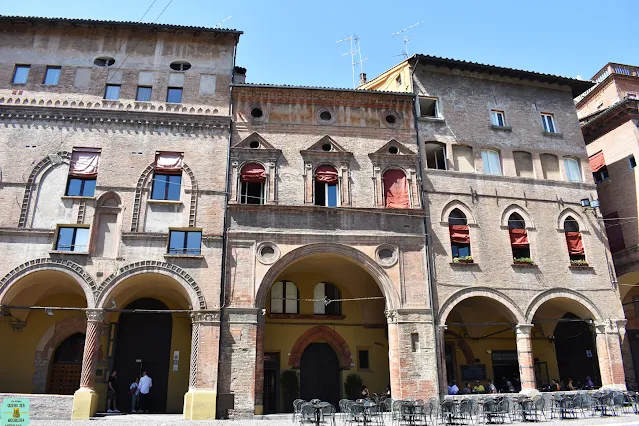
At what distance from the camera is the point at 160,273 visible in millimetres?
20062

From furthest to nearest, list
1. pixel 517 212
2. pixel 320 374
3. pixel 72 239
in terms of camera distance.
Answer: pixel 320 374, pixel 517 212, pixel 72 239

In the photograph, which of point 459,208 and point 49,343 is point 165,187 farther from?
point 459,208

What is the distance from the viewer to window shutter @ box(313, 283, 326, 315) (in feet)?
82.3

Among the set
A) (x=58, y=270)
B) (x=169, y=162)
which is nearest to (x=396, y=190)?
(x=169, y=162)

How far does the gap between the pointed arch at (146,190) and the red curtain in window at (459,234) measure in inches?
454

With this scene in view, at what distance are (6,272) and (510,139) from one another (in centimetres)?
2349

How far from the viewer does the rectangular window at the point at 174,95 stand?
75.6ft

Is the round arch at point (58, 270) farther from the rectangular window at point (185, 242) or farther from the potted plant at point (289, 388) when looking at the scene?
the potted plant at point (289, 388)

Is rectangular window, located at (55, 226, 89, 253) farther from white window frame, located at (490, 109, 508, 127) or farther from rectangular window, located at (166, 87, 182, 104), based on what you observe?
white window frame, located at (490, 109, 508, 127)

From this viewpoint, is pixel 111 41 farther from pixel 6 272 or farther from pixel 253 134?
pixel 6 272

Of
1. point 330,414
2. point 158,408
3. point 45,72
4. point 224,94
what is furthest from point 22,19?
point 330,414

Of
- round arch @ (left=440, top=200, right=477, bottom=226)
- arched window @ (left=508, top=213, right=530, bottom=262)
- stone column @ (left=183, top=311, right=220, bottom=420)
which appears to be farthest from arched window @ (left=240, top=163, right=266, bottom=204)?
arched window @ (left=508, top=213, right=530, bottom=262)

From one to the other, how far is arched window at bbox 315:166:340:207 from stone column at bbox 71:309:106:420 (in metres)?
10.2

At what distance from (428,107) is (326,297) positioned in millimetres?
11017
